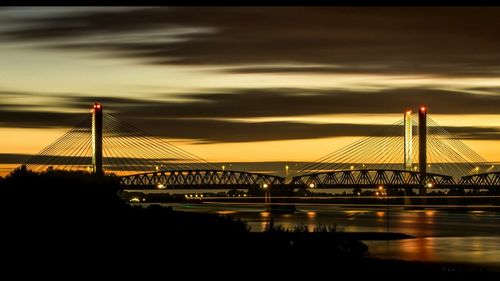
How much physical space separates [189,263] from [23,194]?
16112mm

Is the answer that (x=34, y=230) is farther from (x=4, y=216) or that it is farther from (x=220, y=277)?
(x=220, y=277)

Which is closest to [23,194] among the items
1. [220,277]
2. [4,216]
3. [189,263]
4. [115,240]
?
[4,216]

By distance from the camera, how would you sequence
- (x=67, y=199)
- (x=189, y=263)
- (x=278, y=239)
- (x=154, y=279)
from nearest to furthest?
(x=154, y=279)
(x=189, y=263)
(x=278, y=239)
(x=67, y=199)

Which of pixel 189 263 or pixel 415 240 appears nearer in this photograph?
pixel 189 263

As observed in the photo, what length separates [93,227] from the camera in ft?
119

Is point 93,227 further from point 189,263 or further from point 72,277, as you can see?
point 72,277

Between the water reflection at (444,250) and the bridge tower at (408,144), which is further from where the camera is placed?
the bridge tower at (408,144)

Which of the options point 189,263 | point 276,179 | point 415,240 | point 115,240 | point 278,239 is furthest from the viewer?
point 276,179

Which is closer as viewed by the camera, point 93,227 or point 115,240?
point 115,240

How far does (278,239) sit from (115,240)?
6.04 m

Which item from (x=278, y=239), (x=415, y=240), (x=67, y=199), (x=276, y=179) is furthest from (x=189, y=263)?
(x=276, y=179)

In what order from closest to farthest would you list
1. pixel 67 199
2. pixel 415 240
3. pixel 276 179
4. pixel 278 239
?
pixel 278 239
pixel 67 199
pixel 415 240
pixel 276 179

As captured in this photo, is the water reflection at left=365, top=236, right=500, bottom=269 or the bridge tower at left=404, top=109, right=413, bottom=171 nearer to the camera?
the water reflection at left=365, top=236, right=500, bottom=269

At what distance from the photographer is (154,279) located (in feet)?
82.4
